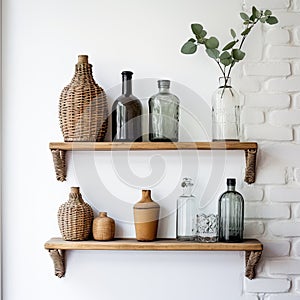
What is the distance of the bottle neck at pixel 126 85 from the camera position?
80.4 inches

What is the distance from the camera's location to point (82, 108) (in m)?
1.99

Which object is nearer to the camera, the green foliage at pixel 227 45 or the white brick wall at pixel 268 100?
the green foliage at pixel 227 45

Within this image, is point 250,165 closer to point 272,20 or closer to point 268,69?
point 268,69

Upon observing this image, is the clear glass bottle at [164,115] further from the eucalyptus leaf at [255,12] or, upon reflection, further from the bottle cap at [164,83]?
the eucalyptus leaf at [255,12]

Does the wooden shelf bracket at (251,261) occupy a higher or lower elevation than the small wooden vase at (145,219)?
lower

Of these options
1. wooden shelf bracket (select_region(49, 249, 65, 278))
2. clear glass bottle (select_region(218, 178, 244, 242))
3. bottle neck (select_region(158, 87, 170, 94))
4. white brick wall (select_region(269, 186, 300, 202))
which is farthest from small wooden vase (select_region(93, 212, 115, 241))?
white brick wall (select_region(269, 186, 300, 202))

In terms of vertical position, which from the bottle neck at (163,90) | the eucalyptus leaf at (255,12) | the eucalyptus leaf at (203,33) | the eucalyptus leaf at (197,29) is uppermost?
the eucalyptus leaf at (255,12)

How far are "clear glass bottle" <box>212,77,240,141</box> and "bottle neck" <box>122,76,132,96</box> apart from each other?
13.0 inches

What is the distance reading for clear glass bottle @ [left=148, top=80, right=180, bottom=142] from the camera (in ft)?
6.59

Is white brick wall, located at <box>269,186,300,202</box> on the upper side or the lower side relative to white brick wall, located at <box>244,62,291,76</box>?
lower

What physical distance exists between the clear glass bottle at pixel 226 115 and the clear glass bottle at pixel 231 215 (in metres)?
0.17

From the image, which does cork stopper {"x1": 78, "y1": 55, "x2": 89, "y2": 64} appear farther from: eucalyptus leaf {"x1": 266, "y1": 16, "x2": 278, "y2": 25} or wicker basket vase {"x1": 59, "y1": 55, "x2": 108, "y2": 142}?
eucalyptus leaf {"x1": 266, "y1": 16, "x2": 278, "y2": 25}

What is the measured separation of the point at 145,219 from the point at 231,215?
31cm

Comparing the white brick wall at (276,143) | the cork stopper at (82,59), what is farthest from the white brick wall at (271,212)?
the cork stopper at (82,59)
